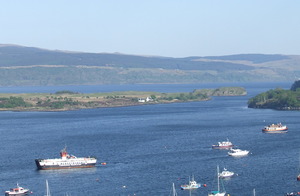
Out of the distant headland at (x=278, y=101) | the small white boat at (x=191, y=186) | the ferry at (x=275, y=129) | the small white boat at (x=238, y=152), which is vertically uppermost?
the distant headland at (x=278, y=101)

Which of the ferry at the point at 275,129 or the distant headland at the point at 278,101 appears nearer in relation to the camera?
the ferry at the point at 275,129

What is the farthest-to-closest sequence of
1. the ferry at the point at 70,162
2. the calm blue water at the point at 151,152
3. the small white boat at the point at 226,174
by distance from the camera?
the ferry at the point at 70,162, the small white boat at the point at 226,174, the calm blue water at the point at 151,152

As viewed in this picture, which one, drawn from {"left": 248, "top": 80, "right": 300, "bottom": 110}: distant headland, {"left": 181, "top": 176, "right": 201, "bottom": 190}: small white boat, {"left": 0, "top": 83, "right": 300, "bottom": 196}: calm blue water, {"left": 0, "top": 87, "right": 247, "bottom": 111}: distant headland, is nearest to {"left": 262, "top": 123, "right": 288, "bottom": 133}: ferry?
{"left": 0, "top": 83, "right": 300, "bottom": 196}: calm blue water

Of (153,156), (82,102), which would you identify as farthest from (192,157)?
(82,102)

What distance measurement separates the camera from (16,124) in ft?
371

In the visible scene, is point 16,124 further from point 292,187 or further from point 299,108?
point 292,187

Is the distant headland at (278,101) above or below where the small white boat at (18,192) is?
above

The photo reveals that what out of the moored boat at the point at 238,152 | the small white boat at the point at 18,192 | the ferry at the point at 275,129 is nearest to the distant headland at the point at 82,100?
the ferry at the point at 275,129

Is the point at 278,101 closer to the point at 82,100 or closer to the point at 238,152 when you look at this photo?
the point at 82,100

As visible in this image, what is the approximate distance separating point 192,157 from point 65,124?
147ft

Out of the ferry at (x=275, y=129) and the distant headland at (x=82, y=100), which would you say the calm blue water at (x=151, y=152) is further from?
the distant headland at (x=82, y=100)

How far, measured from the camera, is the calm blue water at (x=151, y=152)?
5681cm


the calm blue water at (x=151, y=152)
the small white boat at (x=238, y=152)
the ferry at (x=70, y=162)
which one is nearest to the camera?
the calm blue water at (x=151, y=152)

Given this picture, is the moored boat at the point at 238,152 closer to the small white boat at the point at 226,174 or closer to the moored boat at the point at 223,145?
the moored boat at the point at 223,145
